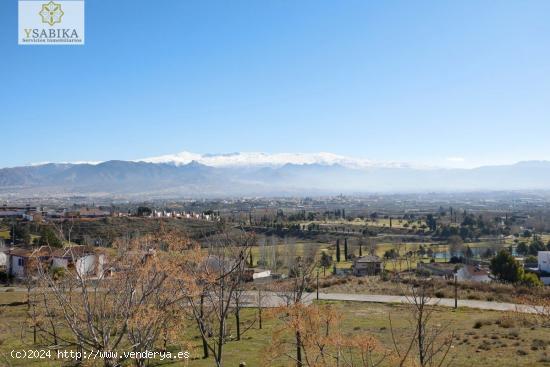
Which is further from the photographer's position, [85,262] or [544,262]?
[544,262]

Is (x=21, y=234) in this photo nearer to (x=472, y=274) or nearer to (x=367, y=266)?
(x=367, y=266)

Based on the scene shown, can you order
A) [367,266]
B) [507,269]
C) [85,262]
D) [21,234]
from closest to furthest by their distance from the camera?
[85,262]
[507,269]
[367,266]
[21,234]

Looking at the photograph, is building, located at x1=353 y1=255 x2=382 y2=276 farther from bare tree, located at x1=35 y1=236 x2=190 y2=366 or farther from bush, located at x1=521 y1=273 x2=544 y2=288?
bare tree, located at x1=35 y1=236 x2=190 y2=366

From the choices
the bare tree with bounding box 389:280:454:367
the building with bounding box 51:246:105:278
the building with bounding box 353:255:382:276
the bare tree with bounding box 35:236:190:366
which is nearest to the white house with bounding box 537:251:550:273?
the building with bounding box 353:255:382:276

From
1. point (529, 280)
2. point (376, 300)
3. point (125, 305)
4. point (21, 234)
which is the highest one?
point (125, 305)

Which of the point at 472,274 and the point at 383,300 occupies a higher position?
the point at 383,300

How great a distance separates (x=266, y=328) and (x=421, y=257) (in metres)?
41.7

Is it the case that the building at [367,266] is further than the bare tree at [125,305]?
Yes

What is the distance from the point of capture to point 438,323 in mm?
22297

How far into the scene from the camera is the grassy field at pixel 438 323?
1628 cm

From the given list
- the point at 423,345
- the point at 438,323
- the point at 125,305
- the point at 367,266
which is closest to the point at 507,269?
the point at 367,266

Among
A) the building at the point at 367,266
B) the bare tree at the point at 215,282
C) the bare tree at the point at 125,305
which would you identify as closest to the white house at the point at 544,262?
the building at the point at 367,266

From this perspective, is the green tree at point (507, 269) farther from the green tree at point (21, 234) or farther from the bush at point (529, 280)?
the green tree at point (21, 234)

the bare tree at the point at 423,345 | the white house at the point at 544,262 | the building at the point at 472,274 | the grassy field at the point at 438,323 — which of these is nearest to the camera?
the bare tree at the point at 423,345
